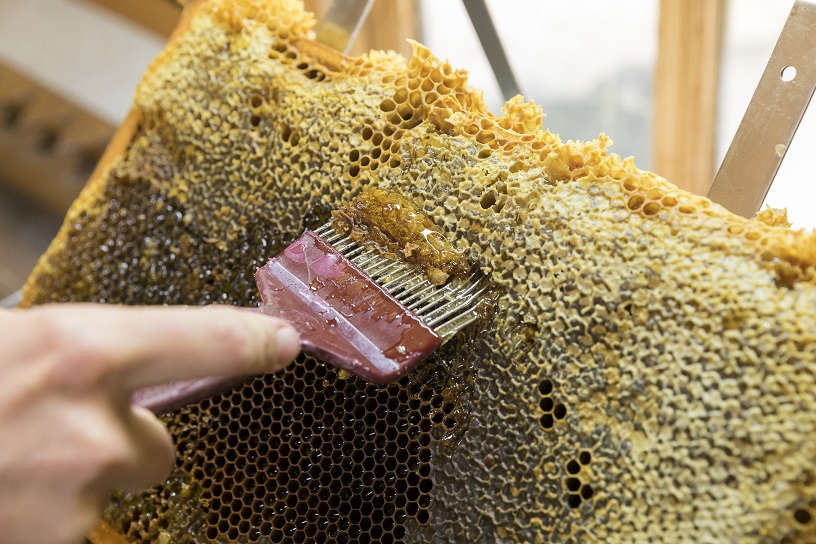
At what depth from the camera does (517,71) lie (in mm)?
2898

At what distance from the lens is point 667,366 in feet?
2.76

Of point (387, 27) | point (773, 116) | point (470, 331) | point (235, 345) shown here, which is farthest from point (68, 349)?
point (387, 27)

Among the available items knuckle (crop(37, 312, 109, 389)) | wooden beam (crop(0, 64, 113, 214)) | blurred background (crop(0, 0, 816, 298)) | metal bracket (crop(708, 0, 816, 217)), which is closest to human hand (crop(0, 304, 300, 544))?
knuckle (crop(37, 312, 109, 389))

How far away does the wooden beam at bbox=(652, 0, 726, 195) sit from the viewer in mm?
2545

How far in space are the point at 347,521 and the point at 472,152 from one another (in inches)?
21.9

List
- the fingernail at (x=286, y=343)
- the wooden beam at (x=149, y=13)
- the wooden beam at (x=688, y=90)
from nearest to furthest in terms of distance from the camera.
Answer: the fingernail at (x=286, y=343)
the wooden beam at (x=688, y=90)
the wooden beam at (x=149, y=13)

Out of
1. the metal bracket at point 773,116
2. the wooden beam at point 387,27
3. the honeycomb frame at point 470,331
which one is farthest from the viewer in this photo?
the wooden beam at point 387,27

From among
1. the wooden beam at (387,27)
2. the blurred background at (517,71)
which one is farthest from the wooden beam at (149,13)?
the wooden beam at (387,27)

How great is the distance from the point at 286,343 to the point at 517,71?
243 centimetres

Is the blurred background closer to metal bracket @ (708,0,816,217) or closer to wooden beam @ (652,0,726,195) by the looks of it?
wooden beam @ (652,0,726,195)

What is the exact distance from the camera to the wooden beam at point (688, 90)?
2545 millimetres

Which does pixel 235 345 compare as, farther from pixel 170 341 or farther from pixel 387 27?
pixel 387 27

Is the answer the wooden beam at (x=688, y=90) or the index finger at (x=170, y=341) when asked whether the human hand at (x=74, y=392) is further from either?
the wooden beam at (x=688, y=90)

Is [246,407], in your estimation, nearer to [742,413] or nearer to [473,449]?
[473,449]
